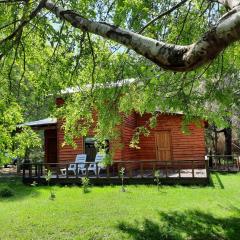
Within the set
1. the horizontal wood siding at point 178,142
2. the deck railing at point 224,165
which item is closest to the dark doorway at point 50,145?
the horizontal wood siding at point 178,142

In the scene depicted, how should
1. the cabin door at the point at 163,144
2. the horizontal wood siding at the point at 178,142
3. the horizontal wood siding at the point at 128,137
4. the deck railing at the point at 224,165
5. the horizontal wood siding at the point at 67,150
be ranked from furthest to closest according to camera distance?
the deck railing at the point at 224,165
the cabin door at the point at 163,144
the horizontal wood siding at the point at 178,142
the horizontal wood siding at the point at 67,150
the horizontal wood siding at the point at 128,137

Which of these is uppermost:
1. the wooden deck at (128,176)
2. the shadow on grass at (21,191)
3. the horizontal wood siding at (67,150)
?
the horizontal wood siding at (67,150)

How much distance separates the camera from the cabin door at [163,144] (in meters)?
23.4

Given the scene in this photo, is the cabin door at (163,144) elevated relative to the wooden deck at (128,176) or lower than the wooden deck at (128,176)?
elevated

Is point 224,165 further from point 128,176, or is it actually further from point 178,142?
point 128,176

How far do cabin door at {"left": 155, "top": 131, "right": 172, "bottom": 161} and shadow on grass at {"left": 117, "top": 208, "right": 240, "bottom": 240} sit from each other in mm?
11299

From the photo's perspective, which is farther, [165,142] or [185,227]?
[165,142]

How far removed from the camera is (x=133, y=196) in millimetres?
14906

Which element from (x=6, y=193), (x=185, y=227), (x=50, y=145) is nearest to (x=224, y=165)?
(x=50, y=145)

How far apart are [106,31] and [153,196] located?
461 inches

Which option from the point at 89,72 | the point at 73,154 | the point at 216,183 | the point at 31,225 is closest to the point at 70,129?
the point at 89,72

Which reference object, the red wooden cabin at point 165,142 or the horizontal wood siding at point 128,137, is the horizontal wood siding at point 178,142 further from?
the horizontal wood siding at point 128,137

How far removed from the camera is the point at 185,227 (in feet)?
35.7

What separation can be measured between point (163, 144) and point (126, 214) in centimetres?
1186
